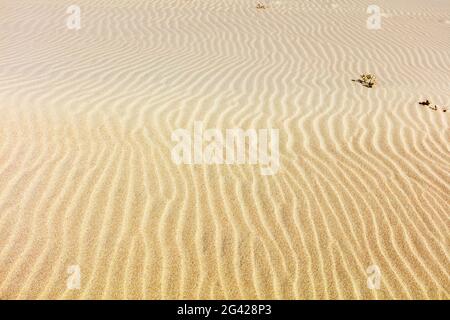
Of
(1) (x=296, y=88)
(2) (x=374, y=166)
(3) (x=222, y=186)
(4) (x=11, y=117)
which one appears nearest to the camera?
(3) (x=222, y=186)

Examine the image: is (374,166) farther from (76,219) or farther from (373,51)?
(373,51)

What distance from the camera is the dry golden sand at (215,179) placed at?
10.8 ft

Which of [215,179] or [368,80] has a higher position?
[368,80]

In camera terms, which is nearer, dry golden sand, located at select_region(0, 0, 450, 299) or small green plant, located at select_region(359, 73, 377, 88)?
dry golden sand, located at select_region(0, 0, 450, 299)

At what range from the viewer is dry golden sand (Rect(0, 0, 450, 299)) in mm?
3291

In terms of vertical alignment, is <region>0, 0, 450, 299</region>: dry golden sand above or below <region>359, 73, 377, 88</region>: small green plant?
below

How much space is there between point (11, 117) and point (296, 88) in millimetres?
4347

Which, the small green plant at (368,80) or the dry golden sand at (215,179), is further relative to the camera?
the small green plant at (368,80)

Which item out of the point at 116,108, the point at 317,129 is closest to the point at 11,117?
the point at 116,108

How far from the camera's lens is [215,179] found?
14.3 ft

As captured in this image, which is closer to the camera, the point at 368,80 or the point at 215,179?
the point at 215,179

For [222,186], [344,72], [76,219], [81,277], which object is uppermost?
[344,72]

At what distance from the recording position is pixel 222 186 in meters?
4.27

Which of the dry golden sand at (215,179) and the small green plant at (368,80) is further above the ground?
the small green plant at (368,80)
